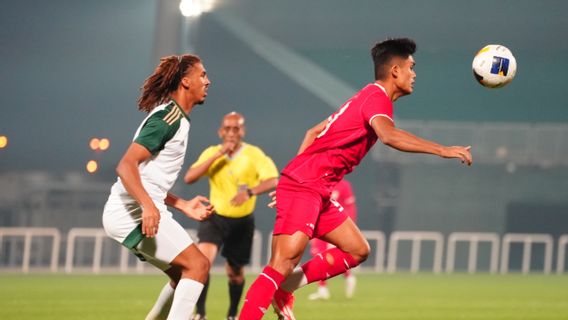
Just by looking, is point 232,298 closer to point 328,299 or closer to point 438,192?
point 328,299

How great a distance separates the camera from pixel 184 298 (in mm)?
7953

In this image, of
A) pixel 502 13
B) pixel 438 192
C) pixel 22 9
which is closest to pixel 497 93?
pixel 502 13

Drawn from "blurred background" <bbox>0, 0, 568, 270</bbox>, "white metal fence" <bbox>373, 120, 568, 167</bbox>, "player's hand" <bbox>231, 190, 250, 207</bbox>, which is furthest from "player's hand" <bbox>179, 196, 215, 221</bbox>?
"white metal fence" <bbox>373, 120, 568, 167</bbox>

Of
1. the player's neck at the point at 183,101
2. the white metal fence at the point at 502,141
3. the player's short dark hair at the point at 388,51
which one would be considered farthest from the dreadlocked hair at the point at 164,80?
the white metal fence at the point at 502,141

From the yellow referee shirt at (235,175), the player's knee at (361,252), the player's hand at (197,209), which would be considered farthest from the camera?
the yellow referee shirt at (235,175)

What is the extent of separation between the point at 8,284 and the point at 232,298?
23.1ft

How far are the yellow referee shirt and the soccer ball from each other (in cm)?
350

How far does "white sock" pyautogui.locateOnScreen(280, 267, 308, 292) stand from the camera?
910cm

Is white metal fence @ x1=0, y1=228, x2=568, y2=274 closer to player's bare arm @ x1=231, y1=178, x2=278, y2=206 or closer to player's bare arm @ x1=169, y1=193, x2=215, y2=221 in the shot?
player's bare arm @ x1=231, y1=178, x2=278, y2=206

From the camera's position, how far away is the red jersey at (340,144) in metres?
8.70

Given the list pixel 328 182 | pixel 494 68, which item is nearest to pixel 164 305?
pixel 328 182

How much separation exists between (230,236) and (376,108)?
4.33m

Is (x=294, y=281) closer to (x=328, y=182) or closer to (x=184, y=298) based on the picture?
(x=328, y=182)

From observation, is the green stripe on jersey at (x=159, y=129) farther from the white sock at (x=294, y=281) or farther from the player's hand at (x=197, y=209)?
the white sock at (x=294, y=281)
